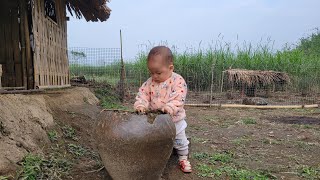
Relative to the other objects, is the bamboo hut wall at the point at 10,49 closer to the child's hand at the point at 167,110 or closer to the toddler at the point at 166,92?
the toddler at the point at 166,92

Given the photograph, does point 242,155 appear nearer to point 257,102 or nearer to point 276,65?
point 257,102

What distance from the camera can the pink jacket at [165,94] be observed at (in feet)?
9.71

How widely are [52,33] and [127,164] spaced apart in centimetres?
541

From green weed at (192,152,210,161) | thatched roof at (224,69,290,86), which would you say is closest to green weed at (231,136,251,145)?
green weed at (192,152,210,161)

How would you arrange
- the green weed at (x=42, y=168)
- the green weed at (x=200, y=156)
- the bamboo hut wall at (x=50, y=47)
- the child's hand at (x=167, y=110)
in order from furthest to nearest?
the bamboo hut wall at (x=50, y=47), the green weed at (x=200, y=156), the child's hand at (x=167, y=110), the green weed at (x=42, y=168)

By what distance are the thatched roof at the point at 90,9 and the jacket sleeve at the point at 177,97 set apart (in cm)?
549

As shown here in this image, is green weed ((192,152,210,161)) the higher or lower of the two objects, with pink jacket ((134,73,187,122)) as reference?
lower

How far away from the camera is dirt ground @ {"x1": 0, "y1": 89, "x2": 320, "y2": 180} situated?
10.7 ft

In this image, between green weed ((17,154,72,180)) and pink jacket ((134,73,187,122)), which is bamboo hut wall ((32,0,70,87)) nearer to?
green weed ((17,154,72,180))

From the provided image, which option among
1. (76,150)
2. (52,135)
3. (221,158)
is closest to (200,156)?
(221,158)

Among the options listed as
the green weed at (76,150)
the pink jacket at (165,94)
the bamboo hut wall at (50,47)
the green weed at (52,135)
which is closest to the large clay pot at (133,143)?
the pink jacket at (165,94)

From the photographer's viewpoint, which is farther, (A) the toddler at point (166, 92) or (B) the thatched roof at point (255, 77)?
(B) the thatched roof at point (255, 77)

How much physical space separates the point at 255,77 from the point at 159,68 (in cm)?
971

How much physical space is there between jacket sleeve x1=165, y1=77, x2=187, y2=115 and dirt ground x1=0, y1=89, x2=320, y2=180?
679 mm
